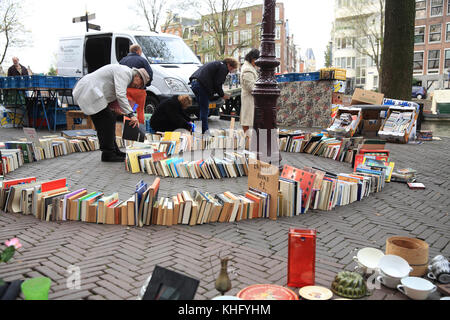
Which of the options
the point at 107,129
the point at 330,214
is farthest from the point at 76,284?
the point at 107,129

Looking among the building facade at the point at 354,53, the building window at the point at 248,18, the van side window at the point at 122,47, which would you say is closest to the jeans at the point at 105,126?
the van side window at the point at 122,47

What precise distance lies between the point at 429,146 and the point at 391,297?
24.2 ft

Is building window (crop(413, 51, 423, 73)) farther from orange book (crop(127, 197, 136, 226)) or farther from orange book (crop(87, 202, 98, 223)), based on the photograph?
orange book (crop(87, 202, 98, 223))

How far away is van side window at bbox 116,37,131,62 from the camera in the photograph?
35.0 ft

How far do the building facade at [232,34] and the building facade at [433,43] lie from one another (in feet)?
54.1

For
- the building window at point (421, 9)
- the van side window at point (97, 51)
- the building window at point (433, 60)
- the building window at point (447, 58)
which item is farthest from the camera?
the building window at point (433, 60)

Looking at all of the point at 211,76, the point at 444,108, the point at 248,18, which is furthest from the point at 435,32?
the point at 211,76

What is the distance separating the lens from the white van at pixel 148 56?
973 centimetres

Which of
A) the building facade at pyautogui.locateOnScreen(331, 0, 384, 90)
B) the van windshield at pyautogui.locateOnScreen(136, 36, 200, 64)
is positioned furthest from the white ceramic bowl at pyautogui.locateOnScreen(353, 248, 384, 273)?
the building facade at pyautogui.locateOnScreen(331, 0, 384, 90)

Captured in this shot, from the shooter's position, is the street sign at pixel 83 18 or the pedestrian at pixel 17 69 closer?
the pedestrian at pixel 17 69

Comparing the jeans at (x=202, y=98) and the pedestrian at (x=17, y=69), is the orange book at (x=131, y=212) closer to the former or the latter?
the jeans at (x=202, y=98)

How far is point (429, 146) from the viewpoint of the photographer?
882cm

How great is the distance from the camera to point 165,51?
1062cm

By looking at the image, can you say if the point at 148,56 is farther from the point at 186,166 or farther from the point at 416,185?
the point at 416,185
